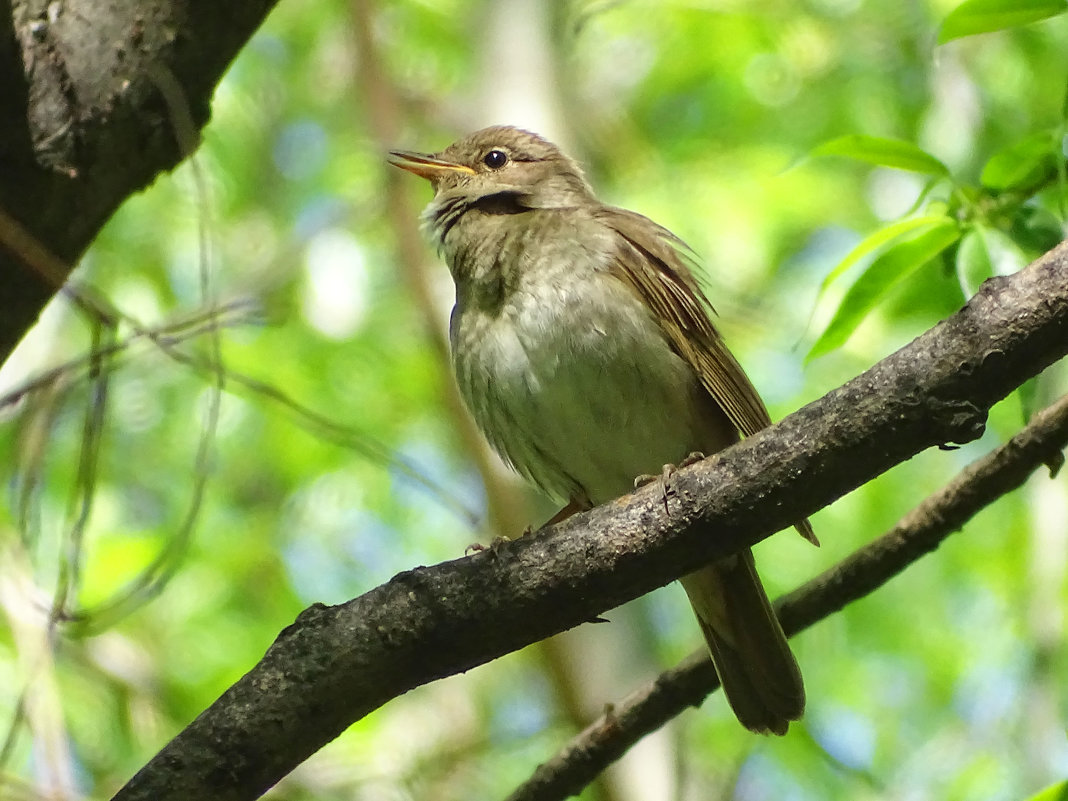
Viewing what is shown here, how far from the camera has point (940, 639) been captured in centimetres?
695

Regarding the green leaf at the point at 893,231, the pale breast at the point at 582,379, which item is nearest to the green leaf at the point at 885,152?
the green leaf at the point at 893,231

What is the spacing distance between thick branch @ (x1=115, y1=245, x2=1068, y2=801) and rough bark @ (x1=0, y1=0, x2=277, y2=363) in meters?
1.11

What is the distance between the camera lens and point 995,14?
235cm

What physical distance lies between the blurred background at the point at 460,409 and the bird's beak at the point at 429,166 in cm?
82

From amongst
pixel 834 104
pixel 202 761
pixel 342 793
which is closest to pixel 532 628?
pixel 202 761

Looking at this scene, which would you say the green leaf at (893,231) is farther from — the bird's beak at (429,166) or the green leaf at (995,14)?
the bird's beak at (429,166)

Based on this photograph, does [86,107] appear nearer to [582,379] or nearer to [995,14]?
[582,379]

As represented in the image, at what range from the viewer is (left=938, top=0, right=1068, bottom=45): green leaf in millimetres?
2340

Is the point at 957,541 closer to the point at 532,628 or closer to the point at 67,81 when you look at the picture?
the point at 532,628

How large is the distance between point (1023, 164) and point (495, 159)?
7.83ft

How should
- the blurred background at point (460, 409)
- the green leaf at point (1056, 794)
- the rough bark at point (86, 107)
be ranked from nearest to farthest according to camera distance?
the green leaf at point (1056, 794) → the rough bark at point (86, 107) → the blurred background at point (460, 409)

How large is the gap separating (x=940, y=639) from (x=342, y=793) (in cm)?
371

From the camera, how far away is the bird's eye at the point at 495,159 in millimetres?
4566

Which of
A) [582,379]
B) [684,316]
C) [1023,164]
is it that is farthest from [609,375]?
[1023,164]
